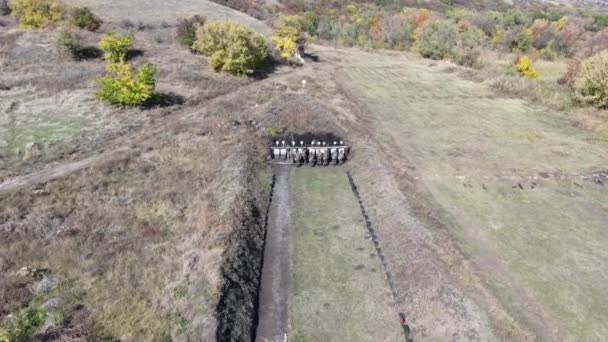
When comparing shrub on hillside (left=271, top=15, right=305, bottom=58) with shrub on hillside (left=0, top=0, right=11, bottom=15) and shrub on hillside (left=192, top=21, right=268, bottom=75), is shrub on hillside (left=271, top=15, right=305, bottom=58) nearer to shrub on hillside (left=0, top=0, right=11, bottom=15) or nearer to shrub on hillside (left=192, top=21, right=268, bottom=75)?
shrub on hillside (left=192, top=21, right=268, bottom=75)

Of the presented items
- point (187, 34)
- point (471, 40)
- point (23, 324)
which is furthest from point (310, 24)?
point (23, 324)

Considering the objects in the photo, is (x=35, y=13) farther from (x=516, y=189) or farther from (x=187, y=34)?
(x=516, y=189)

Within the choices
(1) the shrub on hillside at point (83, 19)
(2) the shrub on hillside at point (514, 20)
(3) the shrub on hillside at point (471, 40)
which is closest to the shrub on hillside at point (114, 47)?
(1) the shrub on hillside at point (83, 19)

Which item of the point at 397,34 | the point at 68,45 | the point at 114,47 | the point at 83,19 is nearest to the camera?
the point at 114,47

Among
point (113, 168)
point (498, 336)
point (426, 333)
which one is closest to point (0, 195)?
point (113, 168)

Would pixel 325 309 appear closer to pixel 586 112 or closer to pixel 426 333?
pixel 426 333

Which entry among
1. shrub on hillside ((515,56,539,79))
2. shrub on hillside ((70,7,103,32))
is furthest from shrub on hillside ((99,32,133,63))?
shrub on hillside ((515,56,539,79))

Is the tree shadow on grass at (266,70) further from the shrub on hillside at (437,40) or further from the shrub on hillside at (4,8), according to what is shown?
the shrub on hillside at (4,8)
